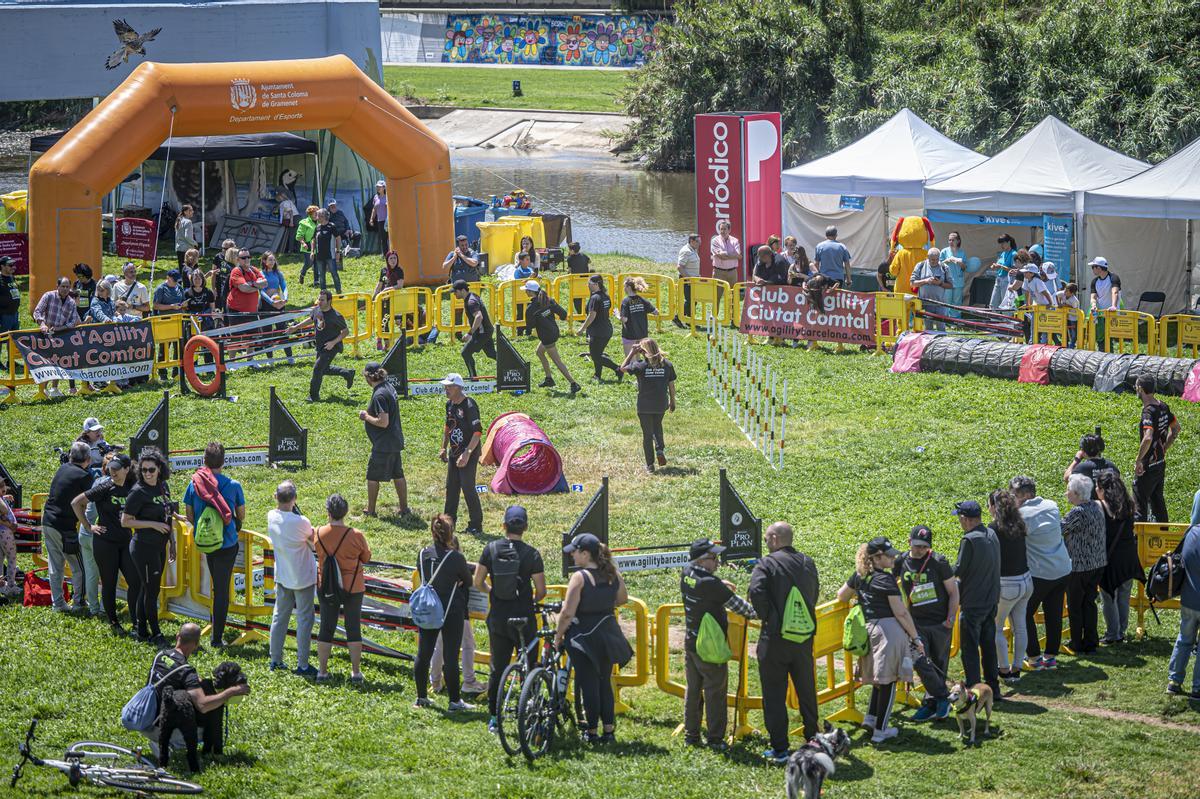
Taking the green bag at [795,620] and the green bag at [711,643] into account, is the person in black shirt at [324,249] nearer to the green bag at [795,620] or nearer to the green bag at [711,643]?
the green bag at [711,643]

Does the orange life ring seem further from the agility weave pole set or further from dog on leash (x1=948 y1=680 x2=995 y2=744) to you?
dog on leash (x1=948 y1=680 x2=995 y2=744)

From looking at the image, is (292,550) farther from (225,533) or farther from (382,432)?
(382,432)

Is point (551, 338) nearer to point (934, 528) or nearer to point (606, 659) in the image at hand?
point (934, 528)

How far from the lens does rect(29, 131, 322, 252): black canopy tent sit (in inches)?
1153

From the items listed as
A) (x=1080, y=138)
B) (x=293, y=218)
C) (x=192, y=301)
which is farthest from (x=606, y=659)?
(x=293, y=218)

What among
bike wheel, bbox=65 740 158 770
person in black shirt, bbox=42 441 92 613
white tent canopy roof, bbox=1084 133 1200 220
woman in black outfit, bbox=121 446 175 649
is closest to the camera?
bike wheel, bbox=65 740 158 770

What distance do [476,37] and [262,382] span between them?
58258mm

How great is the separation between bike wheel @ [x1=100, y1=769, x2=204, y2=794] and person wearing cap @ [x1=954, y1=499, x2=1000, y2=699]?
5.24m

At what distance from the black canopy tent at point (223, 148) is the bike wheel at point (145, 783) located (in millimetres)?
21583

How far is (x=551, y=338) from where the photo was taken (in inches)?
755

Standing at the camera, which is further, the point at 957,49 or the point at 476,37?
the point at 476,37

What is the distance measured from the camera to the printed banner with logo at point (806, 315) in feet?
70.9

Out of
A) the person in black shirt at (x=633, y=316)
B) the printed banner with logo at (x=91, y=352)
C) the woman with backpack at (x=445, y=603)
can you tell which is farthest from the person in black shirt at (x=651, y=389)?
the printed banner with logo at (x=91, y=352)

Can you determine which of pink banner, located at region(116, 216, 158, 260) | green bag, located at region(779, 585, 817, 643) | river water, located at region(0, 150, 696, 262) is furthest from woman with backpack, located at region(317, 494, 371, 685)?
river water, located at region(0, 150, 696, 262)
